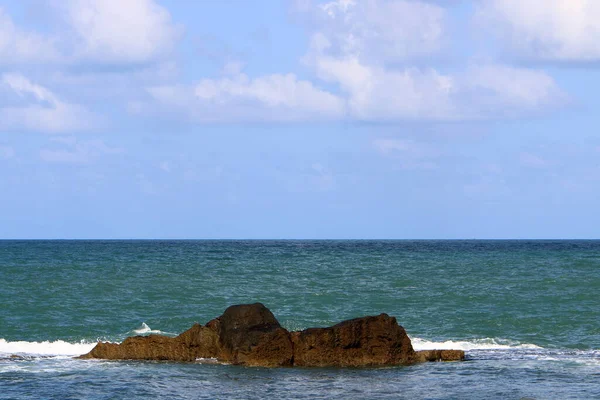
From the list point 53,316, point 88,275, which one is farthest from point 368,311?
point 88,275

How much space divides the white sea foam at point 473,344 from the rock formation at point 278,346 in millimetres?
4335

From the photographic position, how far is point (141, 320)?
42.5 metres

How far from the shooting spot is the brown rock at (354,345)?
94.1 ft

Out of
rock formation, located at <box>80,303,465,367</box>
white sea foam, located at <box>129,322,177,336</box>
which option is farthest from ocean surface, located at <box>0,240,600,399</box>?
rock formation, located at <box>80,303,465,367</box>

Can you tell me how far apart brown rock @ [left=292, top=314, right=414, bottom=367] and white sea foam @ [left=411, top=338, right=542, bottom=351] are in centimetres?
488

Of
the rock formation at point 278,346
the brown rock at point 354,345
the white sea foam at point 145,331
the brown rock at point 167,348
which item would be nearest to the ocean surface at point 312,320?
the white sea foam at point 145,331

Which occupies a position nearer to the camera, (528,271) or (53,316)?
(53,316)

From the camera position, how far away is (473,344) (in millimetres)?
35406

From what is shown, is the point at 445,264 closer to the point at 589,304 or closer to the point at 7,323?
the point at 589,304

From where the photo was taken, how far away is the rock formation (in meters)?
28.7

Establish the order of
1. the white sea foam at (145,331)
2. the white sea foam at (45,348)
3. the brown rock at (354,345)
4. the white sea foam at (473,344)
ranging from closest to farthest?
1. the brown rock at (354,345)
2. the white sea foam at (45,348)
3. the white sea foam at (473,344)
4. the white sea foam at (145,331)

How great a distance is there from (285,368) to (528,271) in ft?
158

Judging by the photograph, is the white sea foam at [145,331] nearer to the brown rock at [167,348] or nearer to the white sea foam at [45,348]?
the white sea foam at [45,348]

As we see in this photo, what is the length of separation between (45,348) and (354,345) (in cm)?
1362
